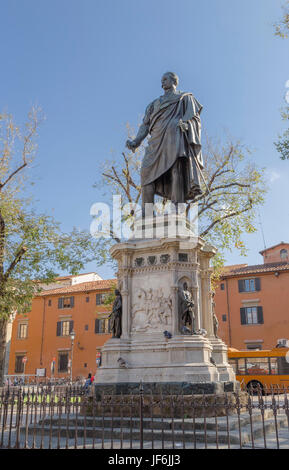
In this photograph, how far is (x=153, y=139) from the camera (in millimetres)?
10117

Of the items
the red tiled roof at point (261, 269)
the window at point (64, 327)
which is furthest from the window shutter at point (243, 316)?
the window at point (64, 327)

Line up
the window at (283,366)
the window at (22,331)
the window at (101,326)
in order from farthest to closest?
the window at (22,331) → the window at (101,326) → the window at (283,366)

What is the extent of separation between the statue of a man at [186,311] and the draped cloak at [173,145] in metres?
2.58

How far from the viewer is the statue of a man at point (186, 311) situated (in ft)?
27.0

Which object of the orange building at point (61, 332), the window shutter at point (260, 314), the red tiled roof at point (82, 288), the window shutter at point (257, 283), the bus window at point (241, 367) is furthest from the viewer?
the red tiled roof at point (82, 288)

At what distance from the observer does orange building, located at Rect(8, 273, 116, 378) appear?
42188 mm

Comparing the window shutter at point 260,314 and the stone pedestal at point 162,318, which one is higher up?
the window shutter at point 260,314

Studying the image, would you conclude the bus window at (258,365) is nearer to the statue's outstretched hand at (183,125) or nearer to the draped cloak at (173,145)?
the draped cloak at (173,145)

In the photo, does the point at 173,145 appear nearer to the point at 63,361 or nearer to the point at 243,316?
the point at 243,316

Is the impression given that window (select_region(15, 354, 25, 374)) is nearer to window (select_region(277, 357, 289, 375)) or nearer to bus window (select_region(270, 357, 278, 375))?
bus window (select_region(270, 357, 278, 375))

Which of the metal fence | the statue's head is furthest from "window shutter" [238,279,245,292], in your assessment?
the metal fence

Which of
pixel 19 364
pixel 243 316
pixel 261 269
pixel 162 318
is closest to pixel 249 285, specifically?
pixel 261 269

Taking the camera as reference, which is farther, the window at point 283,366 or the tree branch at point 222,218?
the window at point 283,366

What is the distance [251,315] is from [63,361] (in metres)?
19.6
